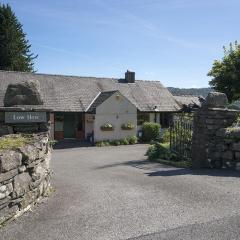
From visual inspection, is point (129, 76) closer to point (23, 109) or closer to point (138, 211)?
point (23, 109)

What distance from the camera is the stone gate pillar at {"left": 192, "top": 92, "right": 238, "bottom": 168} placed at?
1310 centimetres

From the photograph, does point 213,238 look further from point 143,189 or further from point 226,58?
point 226,58

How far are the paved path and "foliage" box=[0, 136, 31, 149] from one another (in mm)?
1265

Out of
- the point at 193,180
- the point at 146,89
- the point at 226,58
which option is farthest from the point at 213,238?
the point at 146,89

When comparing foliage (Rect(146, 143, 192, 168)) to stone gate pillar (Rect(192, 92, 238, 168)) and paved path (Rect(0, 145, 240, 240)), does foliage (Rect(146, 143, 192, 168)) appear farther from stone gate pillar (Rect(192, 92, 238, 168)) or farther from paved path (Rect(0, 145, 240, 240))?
paved path (Rect(0, 145, 240, 240))

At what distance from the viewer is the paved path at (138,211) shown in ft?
20.5

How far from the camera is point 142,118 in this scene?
36.2 meters

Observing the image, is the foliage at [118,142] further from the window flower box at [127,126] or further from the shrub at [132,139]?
the window flower box at [127,126]

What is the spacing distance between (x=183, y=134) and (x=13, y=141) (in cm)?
873

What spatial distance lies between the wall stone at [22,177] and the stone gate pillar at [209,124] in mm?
5906

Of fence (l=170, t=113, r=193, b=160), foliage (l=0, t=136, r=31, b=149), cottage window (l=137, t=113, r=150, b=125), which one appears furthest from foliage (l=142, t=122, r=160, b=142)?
foliage (l=0, t=136, r=31, b=149)

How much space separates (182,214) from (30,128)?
4.15 metres

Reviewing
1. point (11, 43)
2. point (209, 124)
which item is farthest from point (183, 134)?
point (11, 43)

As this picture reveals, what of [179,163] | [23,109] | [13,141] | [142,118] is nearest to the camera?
[13,141]
